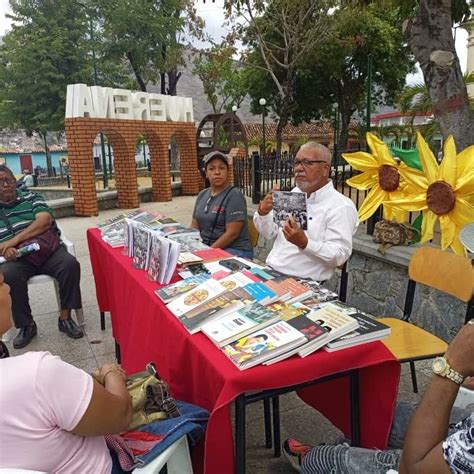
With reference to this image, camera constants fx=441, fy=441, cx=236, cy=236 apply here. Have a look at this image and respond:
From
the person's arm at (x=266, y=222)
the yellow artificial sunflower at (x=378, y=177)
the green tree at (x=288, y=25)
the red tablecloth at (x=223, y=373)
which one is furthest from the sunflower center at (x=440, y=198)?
the green tree at (x=288, y=25)

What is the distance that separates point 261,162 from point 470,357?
5.36 meters

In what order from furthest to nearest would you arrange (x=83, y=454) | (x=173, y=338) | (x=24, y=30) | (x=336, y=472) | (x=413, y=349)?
(x=24, y=30) → (x=413, y=349) → (x=173, y=338) → (x=336, y=472) → (x=83, y=454)

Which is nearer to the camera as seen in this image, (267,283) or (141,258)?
(267,283)

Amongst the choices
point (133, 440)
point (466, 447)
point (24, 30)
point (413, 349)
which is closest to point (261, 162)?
point (413, 349)

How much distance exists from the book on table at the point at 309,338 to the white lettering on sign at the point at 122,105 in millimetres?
9421

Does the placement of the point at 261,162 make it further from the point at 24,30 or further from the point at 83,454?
the point at 24,30

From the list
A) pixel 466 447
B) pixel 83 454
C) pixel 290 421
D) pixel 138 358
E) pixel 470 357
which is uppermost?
pixel 470 357

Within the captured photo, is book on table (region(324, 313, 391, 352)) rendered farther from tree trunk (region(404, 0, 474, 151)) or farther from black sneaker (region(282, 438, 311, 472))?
tree trunk (region(404, 0, 474, 151))

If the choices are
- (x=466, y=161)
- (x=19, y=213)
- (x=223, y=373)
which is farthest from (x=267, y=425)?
(x=19, y=213)

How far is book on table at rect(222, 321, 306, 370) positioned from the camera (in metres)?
1.50

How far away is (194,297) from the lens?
2.01 metres

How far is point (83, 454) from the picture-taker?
131 centimetres

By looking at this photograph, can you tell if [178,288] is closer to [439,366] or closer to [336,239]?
[336,239]

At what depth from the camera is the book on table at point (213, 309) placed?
1.79 meters
